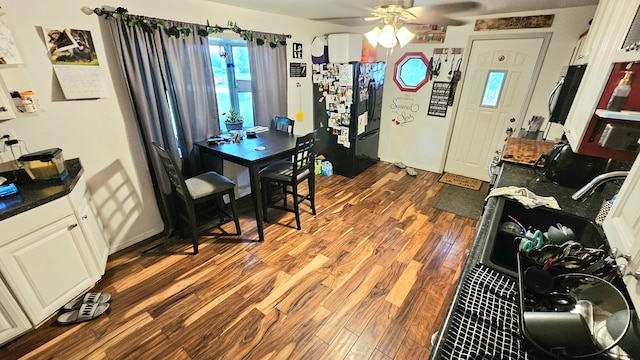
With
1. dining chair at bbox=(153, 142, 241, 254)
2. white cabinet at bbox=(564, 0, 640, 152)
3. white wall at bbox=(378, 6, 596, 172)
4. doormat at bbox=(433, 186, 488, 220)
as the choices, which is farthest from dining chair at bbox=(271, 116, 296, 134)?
white cabinet at bbox=(564, 0, 640, 152)

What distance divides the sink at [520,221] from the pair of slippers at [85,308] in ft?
7.86

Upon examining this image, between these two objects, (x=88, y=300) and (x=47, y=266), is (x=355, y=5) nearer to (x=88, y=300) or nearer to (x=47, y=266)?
(x=47, y=266)

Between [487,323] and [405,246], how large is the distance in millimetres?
1809

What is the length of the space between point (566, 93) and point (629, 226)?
5.08ft

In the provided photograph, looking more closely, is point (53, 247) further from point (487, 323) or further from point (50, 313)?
point (487, 323)

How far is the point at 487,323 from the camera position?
803 millimetres

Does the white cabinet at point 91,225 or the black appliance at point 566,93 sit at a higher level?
the black appliance at point 566,93

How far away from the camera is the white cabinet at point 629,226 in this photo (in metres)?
0.63

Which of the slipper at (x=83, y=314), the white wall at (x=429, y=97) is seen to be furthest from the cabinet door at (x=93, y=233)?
the white wall at (x=429, y=97)

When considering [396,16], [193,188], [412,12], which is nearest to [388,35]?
[396,16]

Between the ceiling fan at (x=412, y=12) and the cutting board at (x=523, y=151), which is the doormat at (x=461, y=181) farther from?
the ceiling fan at (x=412, y=12)

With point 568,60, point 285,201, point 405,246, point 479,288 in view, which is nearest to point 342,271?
point 405,246

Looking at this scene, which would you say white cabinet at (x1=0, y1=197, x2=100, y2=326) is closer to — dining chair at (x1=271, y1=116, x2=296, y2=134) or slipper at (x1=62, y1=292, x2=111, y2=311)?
slipper at (x1=62, y1=292, x2=111, y2=311)

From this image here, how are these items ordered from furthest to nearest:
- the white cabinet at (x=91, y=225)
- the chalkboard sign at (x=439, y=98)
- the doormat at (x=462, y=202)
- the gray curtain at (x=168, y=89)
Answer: the chalkboard sign at (x=439, y=98)
the doormat at (x=462, y=202)
the gray curtain at (x=168, y=89)
the white cabinet at (x=91, y=225)
